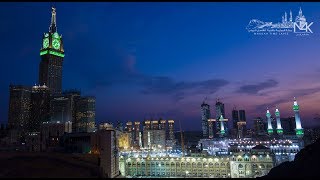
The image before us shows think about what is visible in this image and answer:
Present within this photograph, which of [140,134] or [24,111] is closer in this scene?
Result: [24,111]

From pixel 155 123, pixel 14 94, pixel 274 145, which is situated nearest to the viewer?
pixel 274 145

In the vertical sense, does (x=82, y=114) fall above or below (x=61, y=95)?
below

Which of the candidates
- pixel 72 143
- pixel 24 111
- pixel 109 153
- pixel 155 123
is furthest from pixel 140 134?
pixel 109 153

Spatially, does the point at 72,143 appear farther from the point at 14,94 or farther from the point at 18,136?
the point at 14,94

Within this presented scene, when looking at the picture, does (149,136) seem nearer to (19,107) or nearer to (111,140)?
(19,107)

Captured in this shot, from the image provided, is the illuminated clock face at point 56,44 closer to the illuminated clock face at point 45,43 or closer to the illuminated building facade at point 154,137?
the illuminated clock face at point 45,43

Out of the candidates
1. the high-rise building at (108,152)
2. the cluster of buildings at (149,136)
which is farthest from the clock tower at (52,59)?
the high-rise building at (108,152)

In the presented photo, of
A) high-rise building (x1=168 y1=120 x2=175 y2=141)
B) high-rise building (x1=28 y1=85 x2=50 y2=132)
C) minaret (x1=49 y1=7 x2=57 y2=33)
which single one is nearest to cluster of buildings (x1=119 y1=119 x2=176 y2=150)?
high-rise building (x1=168 y1=120 x2=175 y2=141)
